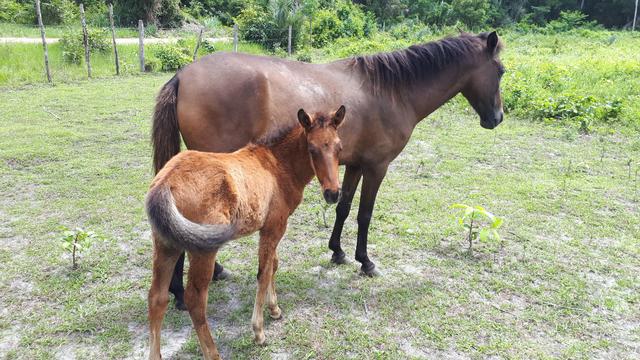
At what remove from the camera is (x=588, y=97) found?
10.0 m

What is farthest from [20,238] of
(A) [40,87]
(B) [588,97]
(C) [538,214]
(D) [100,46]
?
(D) [100,46]

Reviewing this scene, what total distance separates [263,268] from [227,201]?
29.3 inches

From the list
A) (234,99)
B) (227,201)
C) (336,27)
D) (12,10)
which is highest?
(336,27)

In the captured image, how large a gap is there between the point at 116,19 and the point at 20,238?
25.9 metres

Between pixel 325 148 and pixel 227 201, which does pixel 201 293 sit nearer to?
pixel 227 201

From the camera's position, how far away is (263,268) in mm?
3184

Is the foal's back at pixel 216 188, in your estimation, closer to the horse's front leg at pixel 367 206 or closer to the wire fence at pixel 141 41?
the horse's front leg at pixel 367 206

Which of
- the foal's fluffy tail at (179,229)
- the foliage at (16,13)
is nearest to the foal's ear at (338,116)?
the foal's fluffy tail at (179,229)

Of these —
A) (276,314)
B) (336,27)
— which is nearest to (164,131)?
(276,314)

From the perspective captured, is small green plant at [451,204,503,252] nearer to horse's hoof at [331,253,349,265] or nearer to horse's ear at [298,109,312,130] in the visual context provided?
horse's hoof at [331,253,349,265]

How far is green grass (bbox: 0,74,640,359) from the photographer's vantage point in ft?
10.8

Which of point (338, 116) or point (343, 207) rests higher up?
point (338, 116)

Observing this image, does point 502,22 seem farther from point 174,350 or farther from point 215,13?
point 174,350

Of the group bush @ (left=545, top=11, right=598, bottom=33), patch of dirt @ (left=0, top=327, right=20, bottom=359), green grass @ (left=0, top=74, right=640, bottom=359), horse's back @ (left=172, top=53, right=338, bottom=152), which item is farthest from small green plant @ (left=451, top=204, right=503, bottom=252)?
bush @ (left=545, top=11, right=598, bottom=33)
